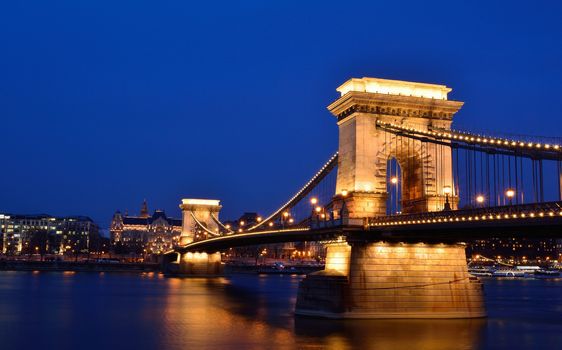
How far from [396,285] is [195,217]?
9085 centimetres

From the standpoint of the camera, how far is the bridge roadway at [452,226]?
28.5m

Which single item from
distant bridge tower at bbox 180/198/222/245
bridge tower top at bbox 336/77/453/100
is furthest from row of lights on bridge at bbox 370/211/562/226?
distant bridge tower at bbox 180/198/222/245

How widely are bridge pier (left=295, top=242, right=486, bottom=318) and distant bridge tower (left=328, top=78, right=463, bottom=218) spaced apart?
380cm

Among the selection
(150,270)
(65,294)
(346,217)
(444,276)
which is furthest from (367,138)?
(150,270)

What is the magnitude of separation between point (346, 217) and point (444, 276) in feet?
22.9

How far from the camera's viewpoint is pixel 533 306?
2430 inches

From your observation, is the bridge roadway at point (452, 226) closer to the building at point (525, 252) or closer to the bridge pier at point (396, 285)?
the bridge pier at point (396, 285)

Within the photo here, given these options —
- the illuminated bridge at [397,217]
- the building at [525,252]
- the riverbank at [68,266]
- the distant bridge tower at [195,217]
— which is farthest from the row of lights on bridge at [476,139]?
the building at [525,252]

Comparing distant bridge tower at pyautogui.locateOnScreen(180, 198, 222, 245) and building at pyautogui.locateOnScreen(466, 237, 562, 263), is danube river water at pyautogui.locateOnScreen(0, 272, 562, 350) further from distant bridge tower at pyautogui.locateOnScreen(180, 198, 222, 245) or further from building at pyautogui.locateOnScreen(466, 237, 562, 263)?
building at pyautogui.locateOnScreen(466, 237, 562, 263)

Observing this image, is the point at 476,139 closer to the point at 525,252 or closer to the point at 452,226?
the point at 452,226

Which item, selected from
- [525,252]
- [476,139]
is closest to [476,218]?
[476,139]

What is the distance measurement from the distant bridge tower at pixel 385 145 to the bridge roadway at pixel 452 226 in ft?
11.6

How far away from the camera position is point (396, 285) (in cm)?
4047

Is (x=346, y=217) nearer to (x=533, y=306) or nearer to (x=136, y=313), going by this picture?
(x=136, y=313)
